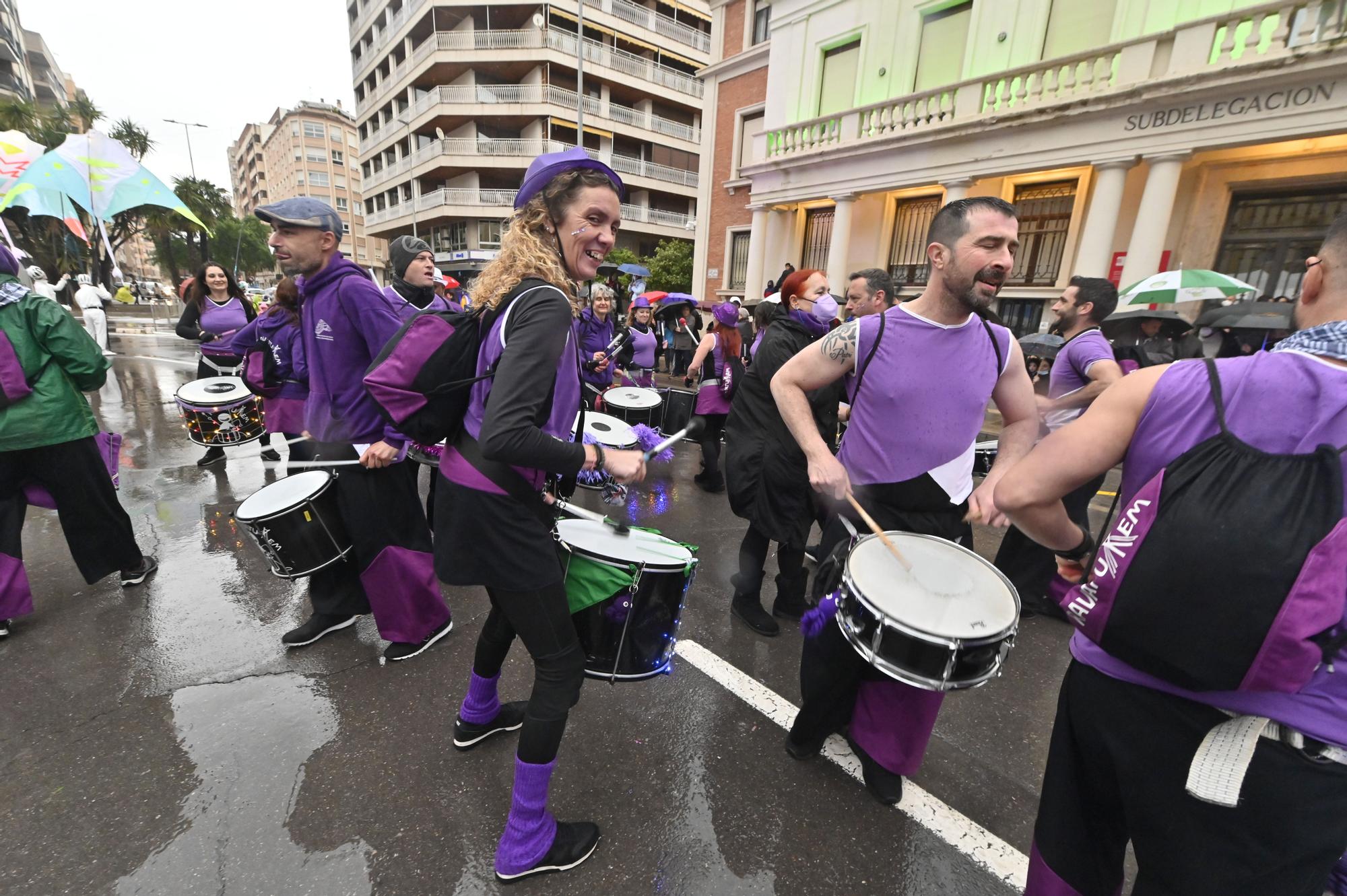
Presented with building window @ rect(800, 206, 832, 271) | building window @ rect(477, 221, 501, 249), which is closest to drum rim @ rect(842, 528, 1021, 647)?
building window @ rect(800, 206, 832, 271)

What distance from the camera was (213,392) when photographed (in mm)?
4984

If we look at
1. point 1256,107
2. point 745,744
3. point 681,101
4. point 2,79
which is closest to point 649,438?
point 745,744

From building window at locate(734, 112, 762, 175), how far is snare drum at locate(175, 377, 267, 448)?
17214 millimetres

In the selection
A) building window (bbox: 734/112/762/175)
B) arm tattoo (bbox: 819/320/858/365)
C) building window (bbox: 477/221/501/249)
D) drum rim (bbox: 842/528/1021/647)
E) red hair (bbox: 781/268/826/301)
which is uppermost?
building window (bbox: 734/112/762/175)

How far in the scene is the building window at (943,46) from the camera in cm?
1318

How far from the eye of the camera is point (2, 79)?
4594 cm

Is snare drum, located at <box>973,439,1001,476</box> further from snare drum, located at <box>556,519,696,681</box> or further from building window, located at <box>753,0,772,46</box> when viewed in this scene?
building window, located at <box>753,0,772,46</box>

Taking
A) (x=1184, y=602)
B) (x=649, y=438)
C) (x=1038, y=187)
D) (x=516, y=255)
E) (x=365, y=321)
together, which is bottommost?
(x=649, y=438)

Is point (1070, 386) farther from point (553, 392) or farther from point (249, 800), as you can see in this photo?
point (249, 800)

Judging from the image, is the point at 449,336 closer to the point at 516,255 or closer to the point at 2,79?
the point at 516,255

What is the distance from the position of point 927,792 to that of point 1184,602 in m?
1.72

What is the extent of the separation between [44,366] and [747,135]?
19571 mm

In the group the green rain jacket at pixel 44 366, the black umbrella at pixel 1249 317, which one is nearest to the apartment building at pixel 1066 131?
the black umbrella at pixel 1249 317

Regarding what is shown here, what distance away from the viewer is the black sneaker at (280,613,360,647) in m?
3.19
